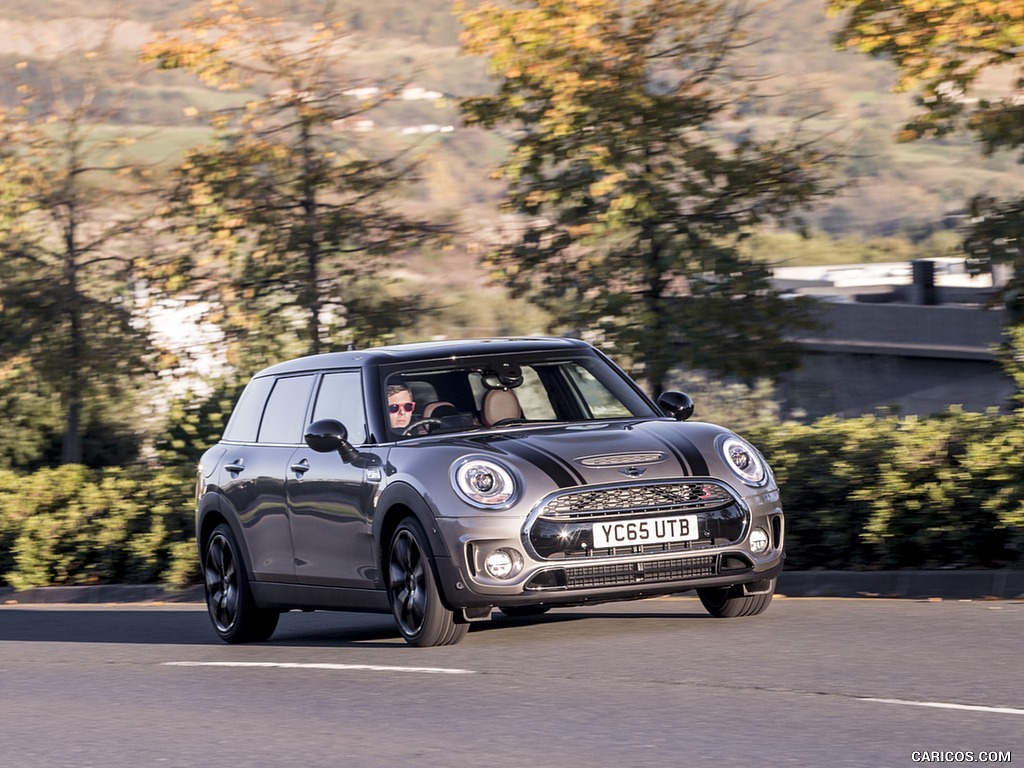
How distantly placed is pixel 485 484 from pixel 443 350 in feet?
4.81

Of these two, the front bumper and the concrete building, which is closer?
the front bumper

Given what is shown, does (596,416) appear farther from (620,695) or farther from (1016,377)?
(1016,377)

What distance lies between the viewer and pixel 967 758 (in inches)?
233

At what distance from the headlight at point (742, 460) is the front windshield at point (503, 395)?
0.88m

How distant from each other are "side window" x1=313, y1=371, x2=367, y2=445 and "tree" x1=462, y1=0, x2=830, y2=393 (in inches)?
220

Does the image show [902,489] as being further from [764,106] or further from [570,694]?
[764,106]

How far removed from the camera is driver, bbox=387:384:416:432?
9.89 m

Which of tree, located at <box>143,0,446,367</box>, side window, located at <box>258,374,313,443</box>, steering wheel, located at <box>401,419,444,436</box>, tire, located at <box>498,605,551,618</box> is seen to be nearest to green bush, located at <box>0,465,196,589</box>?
tree, located at <box>143,0,446,367</box>

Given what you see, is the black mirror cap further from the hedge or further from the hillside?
the hillside

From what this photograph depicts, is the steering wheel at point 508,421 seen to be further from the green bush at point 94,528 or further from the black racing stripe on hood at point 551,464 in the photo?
the green bush at point 94,528

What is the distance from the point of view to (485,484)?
351 inches

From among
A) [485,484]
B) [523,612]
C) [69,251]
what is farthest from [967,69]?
[69,251]

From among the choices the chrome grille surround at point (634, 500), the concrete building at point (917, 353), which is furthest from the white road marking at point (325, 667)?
the concrete building at point (917, 353)

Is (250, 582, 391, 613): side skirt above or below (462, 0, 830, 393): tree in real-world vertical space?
below
